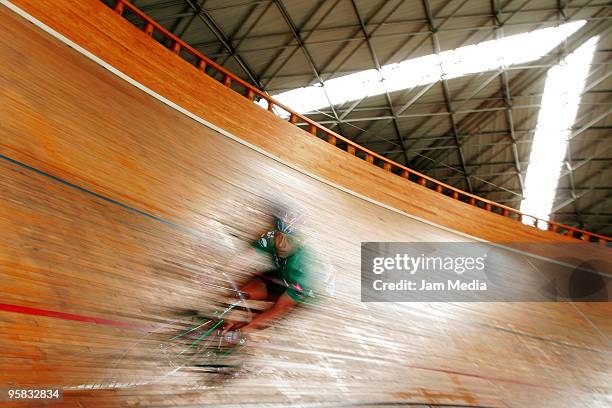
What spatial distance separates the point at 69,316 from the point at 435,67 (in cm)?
950

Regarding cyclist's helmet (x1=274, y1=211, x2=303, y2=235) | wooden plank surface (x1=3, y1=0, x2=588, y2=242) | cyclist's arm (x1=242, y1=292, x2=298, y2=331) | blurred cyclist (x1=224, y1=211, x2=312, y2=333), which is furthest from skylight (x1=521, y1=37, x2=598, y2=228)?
cyclist's arm (x1=242, y1=292, x2=298, y2=331)

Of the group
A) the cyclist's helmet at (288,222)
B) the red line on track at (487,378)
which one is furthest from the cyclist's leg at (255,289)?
the red line on track at (487,378)

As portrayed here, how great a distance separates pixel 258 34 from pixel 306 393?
803cm

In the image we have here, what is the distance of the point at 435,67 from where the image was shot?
9625mm

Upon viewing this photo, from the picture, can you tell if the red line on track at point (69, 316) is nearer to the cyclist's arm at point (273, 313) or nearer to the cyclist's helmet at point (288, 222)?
the cyclist's arm at point (273, 313)

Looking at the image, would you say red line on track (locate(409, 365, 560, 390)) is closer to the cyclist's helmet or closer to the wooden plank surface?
the cyclist's helmet

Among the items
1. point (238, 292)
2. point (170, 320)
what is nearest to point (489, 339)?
point (238, 292)

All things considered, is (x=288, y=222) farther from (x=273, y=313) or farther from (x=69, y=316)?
(x=69, y=316)

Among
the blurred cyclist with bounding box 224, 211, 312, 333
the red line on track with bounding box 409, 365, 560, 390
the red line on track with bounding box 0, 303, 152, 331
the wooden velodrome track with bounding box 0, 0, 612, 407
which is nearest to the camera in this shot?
the red line on track with bounding box 0, 303, 152, 331

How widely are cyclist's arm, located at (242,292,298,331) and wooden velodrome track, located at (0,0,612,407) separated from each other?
5cm

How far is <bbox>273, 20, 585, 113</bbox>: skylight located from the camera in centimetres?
932

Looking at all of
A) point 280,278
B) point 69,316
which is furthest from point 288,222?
point 69,316

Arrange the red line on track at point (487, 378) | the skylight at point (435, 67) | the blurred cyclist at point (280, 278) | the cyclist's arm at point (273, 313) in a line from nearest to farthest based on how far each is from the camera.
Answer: the cyclist's arm at point (273, 313) → the blurred cyclist at point (280, 278) → the red line on track at point (487, 378) → the skylight at point (435, 67)

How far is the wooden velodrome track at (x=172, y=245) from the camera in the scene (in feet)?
5.47
